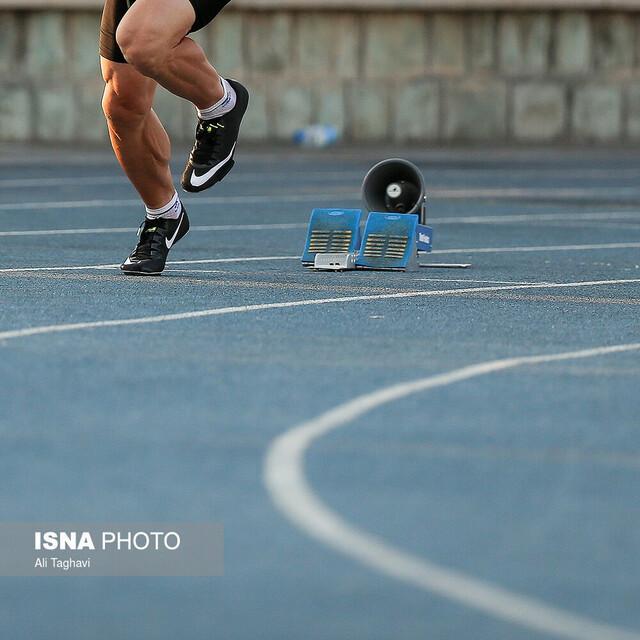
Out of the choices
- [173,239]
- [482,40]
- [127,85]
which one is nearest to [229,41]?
[482,40]

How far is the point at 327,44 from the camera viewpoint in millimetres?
28031

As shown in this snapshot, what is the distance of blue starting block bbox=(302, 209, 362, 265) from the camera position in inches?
361

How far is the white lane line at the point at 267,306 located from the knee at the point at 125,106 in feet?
3.72

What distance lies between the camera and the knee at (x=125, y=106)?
7910mm

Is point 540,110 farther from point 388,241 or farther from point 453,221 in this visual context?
point 388,241

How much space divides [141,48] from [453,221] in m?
6.10

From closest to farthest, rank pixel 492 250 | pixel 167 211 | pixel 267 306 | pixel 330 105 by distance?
pixel 267 306, pixel 167 211, pixel 492 250, pixel 330 105

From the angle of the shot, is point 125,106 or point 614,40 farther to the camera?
point 614,40

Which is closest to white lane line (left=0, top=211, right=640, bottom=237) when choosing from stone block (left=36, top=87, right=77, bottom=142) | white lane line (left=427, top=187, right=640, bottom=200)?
white lane line (left=427, top=187, right=640, bottom=200)

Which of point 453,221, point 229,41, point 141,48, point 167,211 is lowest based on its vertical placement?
point 453,221

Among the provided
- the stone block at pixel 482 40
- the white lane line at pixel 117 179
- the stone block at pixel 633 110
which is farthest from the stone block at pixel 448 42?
the white lane line at pixel 117 179

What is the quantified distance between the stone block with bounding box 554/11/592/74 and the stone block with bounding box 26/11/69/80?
7.37 metres

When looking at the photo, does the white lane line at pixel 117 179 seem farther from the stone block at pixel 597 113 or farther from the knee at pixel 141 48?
the knee at pixel 141 48

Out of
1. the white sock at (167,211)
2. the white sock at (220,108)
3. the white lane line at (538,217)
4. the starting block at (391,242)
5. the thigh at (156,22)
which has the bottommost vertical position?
the white lane line at (538,217)
